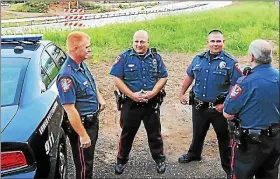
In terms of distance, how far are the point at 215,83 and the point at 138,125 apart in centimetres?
68

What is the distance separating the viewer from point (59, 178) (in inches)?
97.7

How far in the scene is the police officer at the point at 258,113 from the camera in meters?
2.24

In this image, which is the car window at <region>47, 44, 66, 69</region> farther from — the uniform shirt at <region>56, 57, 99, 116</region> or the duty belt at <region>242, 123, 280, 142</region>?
the duty belt at <region>242, 123, 280, 142</region>

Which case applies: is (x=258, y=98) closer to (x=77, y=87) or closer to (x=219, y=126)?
(x=219, y=126)

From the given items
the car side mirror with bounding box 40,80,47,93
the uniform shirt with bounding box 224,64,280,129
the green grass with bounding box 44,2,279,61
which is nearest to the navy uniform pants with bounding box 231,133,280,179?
the uniform shirt with bounding box 224,64,280,129

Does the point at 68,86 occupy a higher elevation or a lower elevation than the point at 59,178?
higher

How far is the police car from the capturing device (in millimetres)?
1916

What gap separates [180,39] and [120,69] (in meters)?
3.56

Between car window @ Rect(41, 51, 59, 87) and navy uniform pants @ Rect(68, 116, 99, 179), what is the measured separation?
408mm

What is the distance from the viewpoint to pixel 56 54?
3.41 m

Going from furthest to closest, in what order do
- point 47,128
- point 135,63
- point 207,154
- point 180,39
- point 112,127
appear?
point 180,39 → point 112,127 → point 207,154 → point 135,63 → point 47,128

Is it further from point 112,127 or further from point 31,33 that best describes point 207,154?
point 31,33

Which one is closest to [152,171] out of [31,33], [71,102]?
[71,102]

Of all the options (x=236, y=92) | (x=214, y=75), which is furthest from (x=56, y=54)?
(x=236, y=92)
